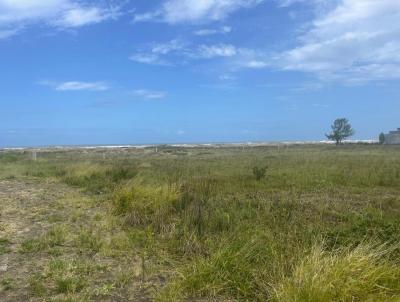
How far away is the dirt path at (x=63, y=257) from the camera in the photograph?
257 inches

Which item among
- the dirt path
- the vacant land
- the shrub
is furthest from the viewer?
the shrub

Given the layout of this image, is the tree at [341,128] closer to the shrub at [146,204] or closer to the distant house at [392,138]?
the distant house at [392,138]

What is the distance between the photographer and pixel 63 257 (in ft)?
26.9

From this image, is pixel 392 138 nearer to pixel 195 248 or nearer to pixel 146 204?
pixel 146 204

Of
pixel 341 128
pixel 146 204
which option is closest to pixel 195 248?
pixel 146 204

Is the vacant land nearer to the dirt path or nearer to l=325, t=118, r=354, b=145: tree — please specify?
the dirt path

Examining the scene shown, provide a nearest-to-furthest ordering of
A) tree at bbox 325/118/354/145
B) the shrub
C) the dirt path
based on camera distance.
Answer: the dirt path, the shrub, tree at bbox 325/118/354/145

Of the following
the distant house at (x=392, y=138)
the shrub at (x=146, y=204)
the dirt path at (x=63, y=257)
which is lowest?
the dirt path at (x=63, y=257)

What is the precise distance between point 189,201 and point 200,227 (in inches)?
115

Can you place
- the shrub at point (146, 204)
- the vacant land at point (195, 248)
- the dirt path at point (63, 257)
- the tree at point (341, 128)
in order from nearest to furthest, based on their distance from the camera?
the vacant land at point (195, 248) → the dirt path at point (63, 257) → the shrub at point (146, 204) → the tree at point (341, 128)

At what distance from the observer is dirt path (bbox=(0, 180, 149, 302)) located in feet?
21.4

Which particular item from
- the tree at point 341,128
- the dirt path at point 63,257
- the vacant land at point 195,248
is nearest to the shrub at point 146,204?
the vacant land at point 195,248

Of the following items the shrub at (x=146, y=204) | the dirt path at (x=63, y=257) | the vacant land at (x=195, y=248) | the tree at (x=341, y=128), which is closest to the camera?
the vacant land at (x=195, y=248)

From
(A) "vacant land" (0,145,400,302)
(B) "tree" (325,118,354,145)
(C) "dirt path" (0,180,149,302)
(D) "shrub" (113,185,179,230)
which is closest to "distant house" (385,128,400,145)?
(B) "tree" (325,118,354,145)
